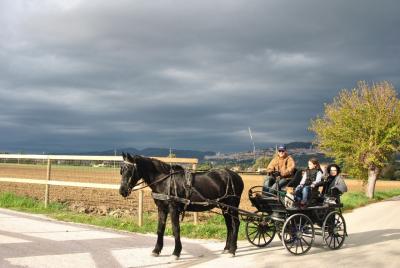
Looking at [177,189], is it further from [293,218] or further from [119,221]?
[119,221]

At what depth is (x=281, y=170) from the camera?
38.3ft

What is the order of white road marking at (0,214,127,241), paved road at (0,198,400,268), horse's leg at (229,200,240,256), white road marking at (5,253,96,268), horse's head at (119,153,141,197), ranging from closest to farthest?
white road marking at (5,253,96,268), paved road at (0,198,400,268), horse's head at (119,153,141,197), horse's leg at (229,200,240,256), white road marking at (0,214,127,241)

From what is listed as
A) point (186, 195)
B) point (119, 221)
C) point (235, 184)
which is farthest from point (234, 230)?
point (119, 221)

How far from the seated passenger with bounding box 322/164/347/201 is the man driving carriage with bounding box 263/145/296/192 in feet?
3.86

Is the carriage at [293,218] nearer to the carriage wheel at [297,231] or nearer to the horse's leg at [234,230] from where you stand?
the carriage wheel at [297,231]

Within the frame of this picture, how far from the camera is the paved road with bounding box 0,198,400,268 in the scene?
354 inches

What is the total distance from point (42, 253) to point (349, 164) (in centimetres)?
2820

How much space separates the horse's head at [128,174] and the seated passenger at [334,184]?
504cm

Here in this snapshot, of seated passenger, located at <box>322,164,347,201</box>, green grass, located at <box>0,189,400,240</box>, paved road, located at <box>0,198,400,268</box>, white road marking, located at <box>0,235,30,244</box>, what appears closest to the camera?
paved road, located at <box>0,198,400,268</box>

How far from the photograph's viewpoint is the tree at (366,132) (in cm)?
3222

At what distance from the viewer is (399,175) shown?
80.1m

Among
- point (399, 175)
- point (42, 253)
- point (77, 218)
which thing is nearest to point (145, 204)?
point (77, 218)

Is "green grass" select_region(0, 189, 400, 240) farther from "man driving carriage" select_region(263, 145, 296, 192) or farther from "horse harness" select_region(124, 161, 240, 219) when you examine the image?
"horse harness" select_region(124, 161, 240, 219)

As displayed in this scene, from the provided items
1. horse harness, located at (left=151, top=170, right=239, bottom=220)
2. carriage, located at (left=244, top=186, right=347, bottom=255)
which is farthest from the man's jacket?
horse harness, located at (left=151, top=170, right=239, bottom=220)
